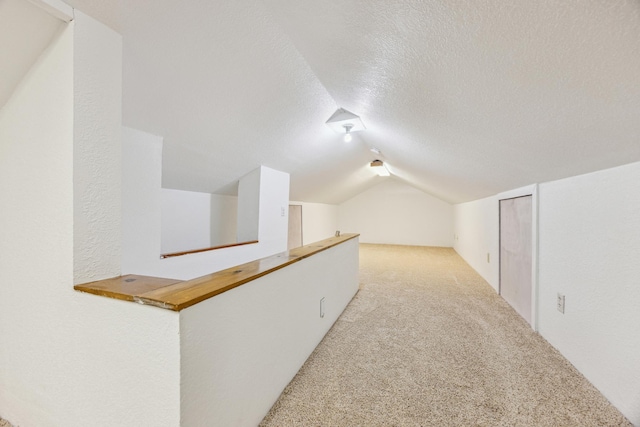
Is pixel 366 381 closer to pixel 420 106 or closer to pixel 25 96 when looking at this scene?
pixel 420 106

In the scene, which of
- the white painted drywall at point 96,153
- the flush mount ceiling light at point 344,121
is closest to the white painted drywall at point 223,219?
the flush mount ceiling light at point 344,121

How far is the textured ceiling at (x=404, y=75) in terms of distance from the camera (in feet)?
2.51

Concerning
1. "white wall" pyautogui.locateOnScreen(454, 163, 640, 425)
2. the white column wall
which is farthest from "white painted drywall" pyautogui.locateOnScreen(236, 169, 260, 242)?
"white wall" pyautogui.locateOnScreen(454, 163, 640, 425)

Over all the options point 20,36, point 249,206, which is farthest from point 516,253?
point 20,36

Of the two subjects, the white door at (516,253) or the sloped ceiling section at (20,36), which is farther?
the white door at (516,253)

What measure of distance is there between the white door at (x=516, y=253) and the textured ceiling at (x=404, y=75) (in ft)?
1.10

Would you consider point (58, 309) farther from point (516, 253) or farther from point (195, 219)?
point (516, 253)

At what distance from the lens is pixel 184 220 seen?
3.05 metres

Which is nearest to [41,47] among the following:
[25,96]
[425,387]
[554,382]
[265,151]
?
[25,96]

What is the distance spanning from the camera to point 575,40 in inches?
28.2

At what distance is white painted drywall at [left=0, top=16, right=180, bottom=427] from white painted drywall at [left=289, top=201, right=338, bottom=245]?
429cm

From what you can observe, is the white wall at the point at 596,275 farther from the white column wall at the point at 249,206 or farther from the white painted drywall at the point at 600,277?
the white column wall at the point at 249,206

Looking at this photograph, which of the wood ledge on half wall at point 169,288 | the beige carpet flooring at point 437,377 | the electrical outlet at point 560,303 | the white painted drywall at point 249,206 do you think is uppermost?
the white painted drywall at point 249,206

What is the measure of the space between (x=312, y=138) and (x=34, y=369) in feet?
8.60
